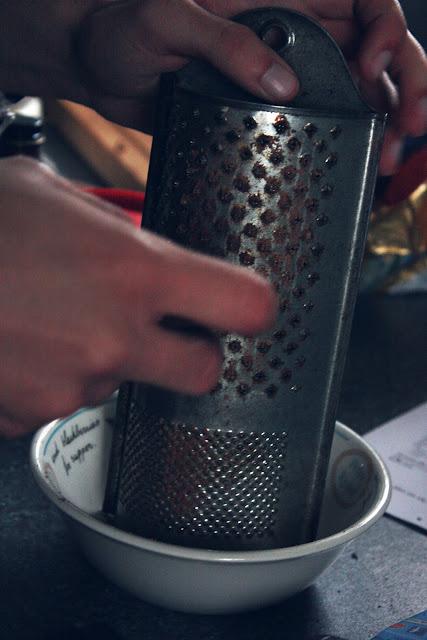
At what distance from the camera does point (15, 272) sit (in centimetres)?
42

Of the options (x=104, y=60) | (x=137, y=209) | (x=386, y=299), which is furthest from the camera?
(x=386, y=299)

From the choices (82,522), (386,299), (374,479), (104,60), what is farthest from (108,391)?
(386,299)

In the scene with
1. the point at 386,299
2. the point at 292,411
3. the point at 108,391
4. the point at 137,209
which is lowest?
→ the point at 386,299

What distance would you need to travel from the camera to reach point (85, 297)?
42 centimetres

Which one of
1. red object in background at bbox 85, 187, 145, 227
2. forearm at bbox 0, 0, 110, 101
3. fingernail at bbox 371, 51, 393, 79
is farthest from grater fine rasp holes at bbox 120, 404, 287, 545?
red object in background at bbox 85, 187, 145, 227

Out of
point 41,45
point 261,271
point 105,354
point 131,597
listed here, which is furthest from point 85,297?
point 41,45

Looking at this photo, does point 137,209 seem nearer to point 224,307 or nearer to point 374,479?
point 374,479

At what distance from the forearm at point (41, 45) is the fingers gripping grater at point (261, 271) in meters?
0.32

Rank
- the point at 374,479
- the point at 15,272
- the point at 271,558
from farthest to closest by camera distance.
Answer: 1. the point at 374,479
2. the point at 271,558
3. the point at 15,272

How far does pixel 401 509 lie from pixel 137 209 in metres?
0.59

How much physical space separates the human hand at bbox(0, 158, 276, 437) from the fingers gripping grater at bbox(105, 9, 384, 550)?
0.69 feet

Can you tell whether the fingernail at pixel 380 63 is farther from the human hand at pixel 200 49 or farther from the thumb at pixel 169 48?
the thumb at pixel 169 48

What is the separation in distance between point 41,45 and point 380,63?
0.36 meters

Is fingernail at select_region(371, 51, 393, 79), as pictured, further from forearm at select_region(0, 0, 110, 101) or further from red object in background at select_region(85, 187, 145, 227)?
red object in background at select_region(85, 187, 145, 227)
